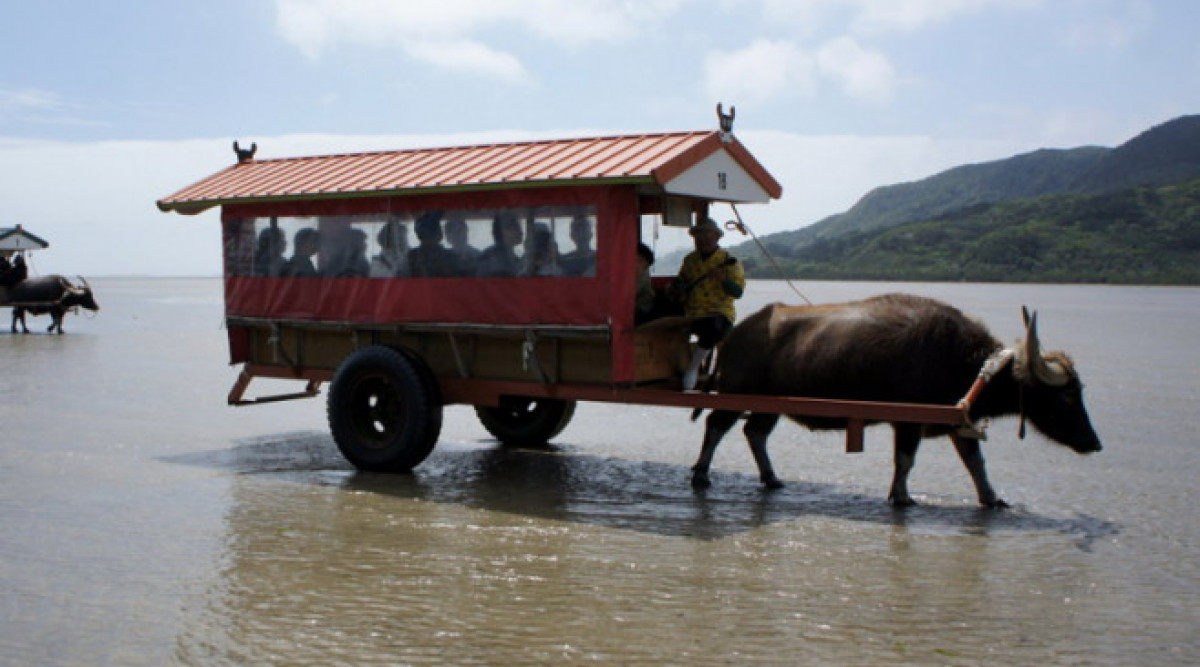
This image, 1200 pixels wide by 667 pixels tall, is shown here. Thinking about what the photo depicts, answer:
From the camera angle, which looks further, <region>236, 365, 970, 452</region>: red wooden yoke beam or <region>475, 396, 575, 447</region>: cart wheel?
<region>475, 396, 575, 447</region>: cart wheel

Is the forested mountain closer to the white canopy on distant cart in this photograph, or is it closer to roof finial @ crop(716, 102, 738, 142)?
Result: the white canopy on distant cart

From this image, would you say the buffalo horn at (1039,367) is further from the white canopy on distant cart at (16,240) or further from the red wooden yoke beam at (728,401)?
the white canopy on distant cart at (16,240)

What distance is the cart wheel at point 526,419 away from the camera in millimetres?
11125

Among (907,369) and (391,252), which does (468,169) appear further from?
(907,369)

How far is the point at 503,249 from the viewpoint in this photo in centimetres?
896

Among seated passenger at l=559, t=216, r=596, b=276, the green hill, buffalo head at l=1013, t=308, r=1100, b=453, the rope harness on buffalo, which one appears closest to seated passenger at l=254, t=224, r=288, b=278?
seated passenger at l=559, t=216, r=596, b=276

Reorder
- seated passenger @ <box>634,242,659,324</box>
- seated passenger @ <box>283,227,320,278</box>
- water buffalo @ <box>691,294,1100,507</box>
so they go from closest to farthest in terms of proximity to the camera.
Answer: water buffalo @ <box>691,294,1100,507</box> < seated passenger @ <box>634,242,659,324</box> < seated passenger @ <box>283,227,320,278</box>

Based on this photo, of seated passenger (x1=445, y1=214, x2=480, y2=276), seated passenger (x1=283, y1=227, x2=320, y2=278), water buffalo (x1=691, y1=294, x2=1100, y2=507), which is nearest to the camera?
water buffalo (x1=691, y1=294, x2=1100, y2=507)

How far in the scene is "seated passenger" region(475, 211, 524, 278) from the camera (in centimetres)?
890

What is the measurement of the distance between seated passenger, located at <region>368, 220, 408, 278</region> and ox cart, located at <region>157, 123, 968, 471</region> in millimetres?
15

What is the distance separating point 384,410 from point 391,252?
1379 mm

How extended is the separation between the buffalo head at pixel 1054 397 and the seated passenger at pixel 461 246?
4158mm

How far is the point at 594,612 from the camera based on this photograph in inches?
222

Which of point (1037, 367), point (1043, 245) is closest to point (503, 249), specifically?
point (1037, 367)
